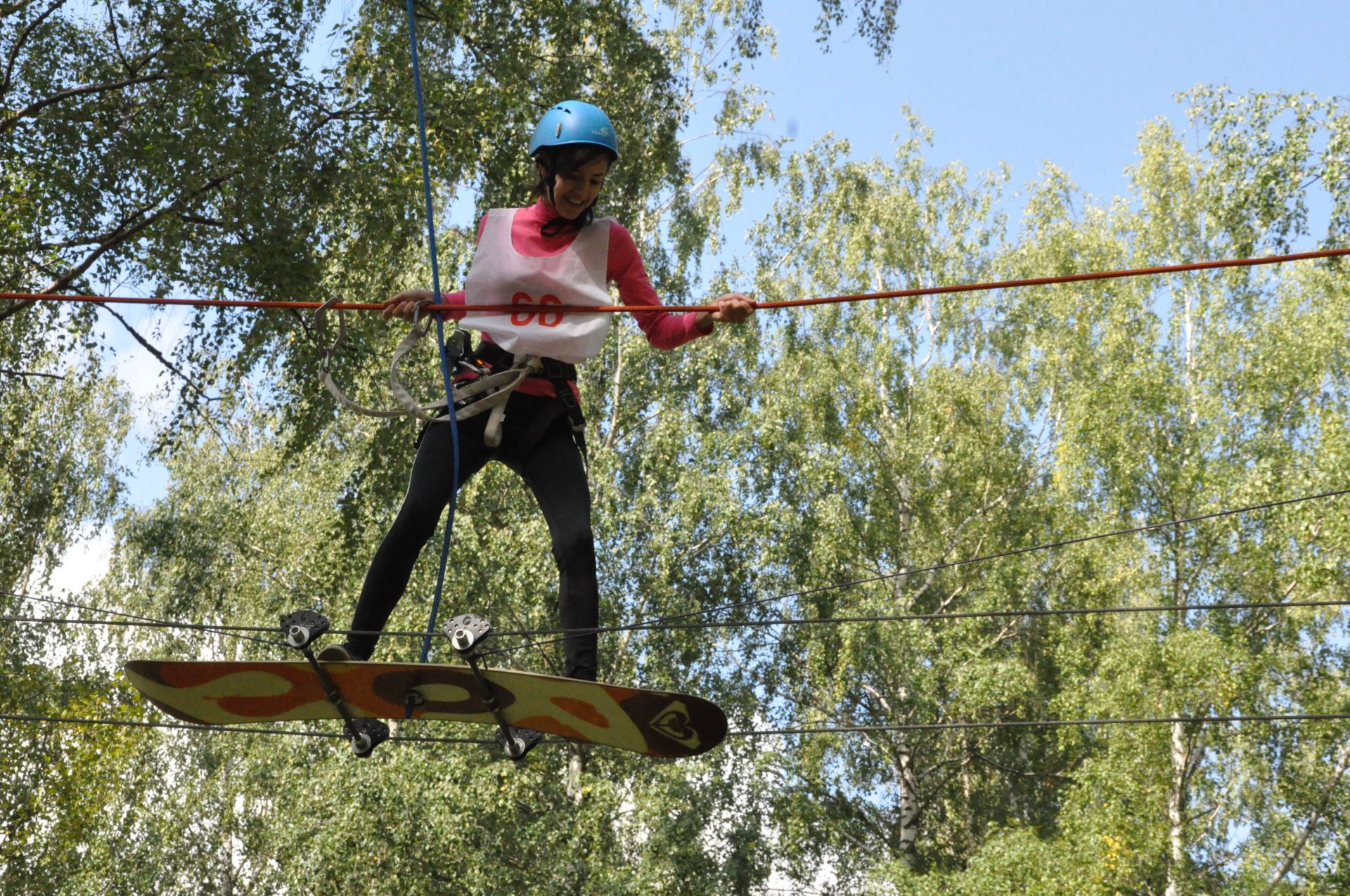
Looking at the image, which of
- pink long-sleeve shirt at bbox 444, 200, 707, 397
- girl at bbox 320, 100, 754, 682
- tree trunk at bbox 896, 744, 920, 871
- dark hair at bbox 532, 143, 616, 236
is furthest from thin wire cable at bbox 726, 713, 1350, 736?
tree trunk at bbox 896, 744, 920, 871

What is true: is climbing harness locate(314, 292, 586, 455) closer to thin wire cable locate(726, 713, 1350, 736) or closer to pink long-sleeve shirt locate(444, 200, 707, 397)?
pink long-sleeve shirt locate(444, 200, 707, 397)

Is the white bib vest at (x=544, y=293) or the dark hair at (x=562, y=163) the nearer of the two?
the dark hair at (x=562, y=163)

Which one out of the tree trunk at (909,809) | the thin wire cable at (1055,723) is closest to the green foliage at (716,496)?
the tree trunk at (909,809)

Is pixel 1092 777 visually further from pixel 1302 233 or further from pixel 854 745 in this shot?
pixel 1302 233

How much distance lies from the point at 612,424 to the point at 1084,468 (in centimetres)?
601

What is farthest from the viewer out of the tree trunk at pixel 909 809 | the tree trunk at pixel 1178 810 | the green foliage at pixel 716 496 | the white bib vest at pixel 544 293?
the tree trunk at pixel 909 809

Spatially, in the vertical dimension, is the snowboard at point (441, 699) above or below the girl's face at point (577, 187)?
below

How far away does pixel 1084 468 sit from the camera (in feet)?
57.2

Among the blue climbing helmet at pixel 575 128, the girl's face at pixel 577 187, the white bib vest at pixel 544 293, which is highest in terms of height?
the blue climbing helmet at pixel 575 128

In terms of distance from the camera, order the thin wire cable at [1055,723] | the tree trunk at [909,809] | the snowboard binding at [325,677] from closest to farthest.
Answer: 1. the snowboard binding at [325,677]
2. the thin wire cable at [1055,723]
3. the tree trunk at [909,809]

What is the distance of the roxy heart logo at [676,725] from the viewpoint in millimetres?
3561

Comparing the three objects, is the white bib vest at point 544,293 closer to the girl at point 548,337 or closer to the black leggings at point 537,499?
the girl at point 548,337

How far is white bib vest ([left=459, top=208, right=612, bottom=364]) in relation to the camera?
3803 millimetres

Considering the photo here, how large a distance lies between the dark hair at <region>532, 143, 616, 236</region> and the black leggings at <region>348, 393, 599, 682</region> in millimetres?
494
